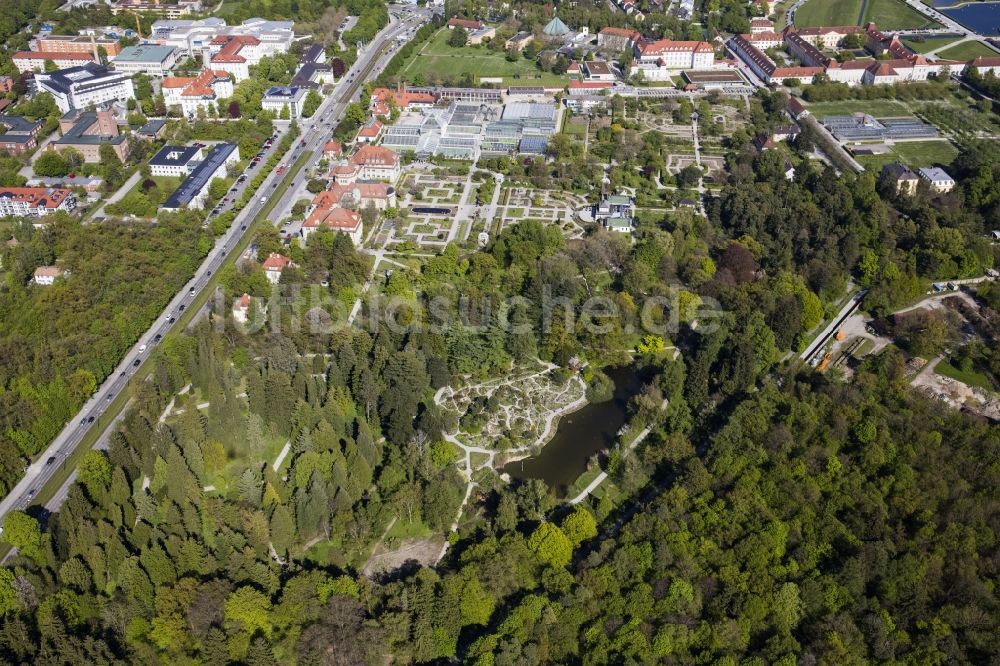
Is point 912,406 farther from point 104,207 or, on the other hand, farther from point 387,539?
point 104,207

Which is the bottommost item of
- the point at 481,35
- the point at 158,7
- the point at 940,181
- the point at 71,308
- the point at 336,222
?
the point at 71,308

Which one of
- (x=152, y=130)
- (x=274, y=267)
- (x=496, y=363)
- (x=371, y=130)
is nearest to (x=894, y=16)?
(x=371, y=130)

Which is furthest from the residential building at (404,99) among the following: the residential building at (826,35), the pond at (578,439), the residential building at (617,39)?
the residential building at (826,35)

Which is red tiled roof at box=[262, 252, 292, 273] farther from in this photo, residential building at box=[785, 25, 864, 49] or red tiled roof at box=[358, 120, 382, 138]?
residential building at box=[785, 25, 864, 49]

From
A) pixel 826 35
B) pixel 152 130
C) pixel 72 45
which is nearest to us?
pixel 152 130

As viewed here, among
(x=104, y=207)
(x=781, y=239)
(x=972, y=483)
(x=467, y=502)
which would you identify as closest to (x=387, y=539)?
(x=467, y=502)

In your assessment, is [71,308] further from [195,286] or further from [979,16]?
[979,16]

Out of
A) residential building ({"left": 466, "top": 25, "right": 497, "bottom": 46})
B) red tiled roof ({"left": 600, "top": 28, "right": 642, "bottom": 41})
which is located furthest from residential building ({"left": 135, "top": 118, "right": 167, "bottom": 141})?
red tiled roof ({"left": 600, "top": 28, "right": 642, "bottom": 41})

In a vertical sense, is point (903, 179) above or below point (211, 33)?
above
